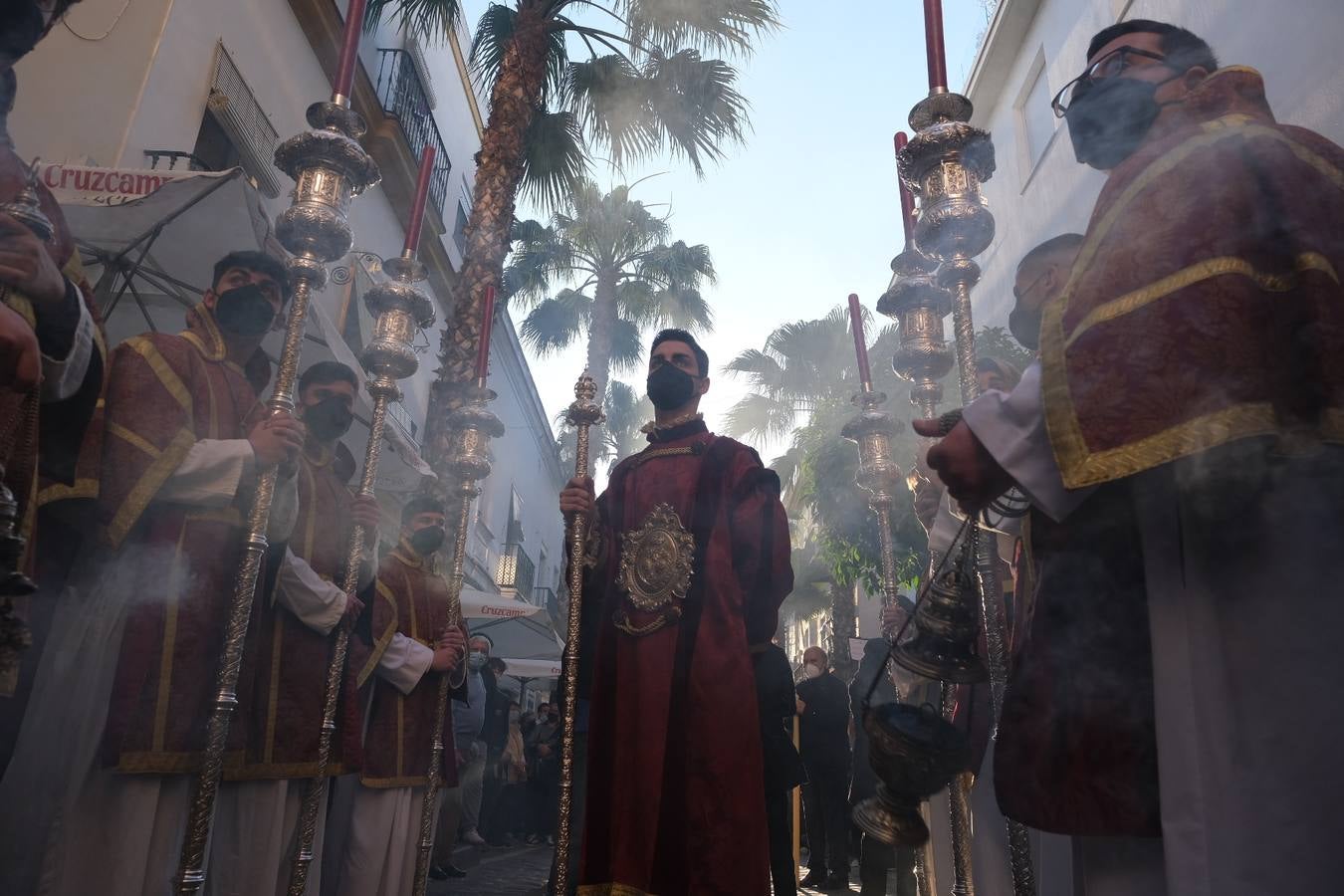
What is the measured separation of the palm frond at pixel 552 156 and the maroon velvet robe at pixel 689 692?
724 centimetres

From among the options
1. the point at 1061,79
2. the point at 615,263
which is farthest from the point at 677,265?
the point at 1061,79

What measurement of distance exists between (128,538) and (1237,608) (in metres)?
2.98

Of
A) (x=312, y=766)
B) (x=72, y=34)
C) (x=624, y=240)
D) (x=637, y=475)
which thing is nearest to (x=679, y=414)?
(x=637, y=475)

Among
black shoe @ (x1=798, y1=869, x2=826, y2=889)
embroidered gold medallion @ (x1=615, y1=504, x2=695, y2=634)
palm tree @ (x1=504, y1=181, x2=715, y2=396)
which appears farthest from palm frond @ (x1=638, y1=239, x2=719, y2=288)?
embroidered gold medallion @ (x1=615, y1=504, x2=695, y2=634)

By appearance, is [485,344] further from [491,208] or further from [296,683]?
[491,208]

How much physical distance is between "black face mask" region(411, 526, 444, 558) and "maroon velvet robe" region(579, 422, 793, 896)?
1809 millimetres

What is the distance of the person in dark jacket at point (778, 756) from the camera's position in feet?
9.96

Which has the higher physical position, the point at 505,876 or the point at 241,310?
the point at 241,310

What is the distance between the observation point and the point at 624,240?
2048cm

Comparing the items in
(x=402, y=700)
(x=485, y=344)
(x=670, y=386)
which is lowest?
(x=402, y=700)

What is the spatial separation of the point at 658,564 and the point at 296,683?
1.55m

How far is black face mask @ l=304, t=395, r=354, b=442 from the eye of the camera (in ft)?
13.1

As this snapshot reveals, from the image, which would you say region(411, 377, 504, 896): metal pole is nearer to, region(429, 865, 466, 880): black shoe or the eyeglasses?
region(429, 865, 466, 880): black shoe

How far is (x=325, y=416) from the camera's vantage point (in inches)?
158
